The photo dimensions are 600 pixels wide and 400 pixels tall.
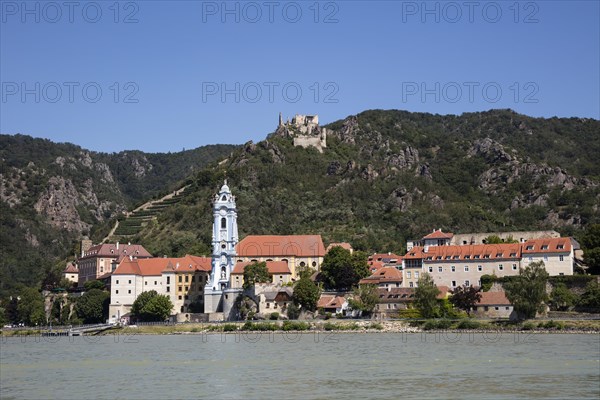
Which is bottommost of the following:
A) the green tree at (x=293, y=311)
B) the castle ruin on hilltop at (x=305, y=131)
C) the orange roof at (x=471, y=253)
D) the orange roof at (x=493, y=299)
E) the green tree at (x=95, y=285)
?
the green tree at (x=293, y=311)

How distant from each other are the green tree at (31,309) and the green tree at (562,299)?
190 ft

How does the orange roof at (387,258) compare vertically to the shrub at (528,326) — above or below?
above

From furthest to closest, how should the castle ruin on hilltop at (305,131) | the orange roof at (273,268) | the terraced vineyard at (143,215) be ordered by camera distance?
the castle ruin on hilltop at (305,131) → the terraced vineyard at (143,215) → the orange roof at (273,268)

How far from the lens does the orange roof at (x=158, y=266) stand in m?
109

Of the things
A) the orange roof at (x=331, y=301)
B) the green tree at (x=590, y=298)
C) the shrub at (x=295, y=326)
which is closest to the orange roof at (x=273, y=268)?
the orange roof at (x=331, y=301)

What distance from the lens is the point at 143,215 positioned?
159 metres

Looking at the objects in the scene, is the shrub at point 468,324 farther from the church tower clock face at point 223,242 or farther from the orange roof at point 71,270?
the orange roof at point 71,270

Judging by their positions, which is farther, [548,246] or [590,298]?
[548,246]

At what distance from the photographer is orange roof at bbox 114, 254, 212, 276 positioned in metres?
109

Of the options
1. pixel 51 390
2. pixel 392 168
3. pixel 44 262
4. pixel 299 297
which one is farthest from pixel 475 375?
pixel 44 262

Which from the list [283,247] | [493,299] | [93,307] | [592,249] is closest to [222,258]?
[283,247]

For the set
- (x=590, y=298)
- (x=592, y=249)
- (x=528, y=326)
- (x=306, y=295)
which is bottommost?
(x=528, y=326)

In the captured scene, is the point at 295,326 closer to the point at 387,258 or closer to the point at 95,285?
the point at 387,258

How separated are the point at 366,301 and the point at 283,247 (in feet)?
71.6
